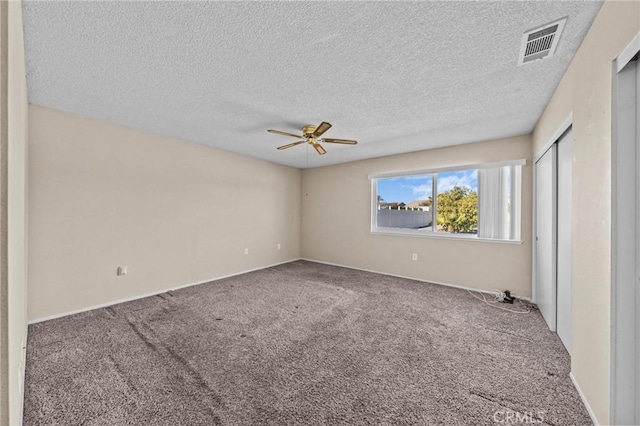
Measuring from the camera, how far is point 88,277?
2.96 metres

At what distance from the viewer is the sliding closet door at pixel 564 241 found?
2.07 meters

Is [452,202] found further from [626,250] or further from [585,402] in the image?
[626,250]

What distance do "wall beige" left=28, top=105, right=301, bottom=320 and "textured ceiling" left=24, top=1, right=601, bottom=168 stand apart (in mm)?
414

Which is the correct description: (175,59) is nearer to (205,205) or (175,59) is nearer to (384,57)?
(384,57)

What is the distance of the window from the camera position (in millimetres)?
3629

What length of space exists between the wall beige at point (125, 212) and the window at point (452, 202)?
2712 mm

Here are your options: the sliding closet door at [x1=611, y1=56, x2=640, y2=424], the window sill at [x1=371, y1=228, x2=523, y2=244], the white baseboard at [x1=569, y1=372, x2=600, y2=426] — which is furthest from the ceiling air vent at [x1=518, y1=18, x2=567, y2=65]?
the window sill at [x1=371, y1=228, x2=523, y2=244]

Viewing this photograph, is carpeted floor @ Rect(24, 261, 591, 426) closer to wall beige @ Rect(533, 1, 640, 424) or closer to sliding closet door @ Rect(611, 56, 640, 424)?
wall beige @ Rect(533, 1, 640, 424)

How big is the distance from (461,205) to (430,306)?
1856 millimetres

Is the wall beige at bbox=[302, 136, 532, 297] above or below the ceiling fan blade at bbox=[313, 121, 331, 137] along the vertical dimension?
below

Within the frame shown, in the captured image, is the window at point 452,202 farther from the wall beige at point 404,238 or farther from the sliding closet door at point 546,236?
the sliding closet door at point 546,236

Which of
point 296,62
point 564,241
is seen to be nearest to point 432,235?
point 564,241

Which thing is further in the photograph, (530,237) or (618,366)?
(530,237)

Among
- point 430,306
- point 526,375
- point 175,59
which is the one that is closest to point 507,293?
point 430,306
